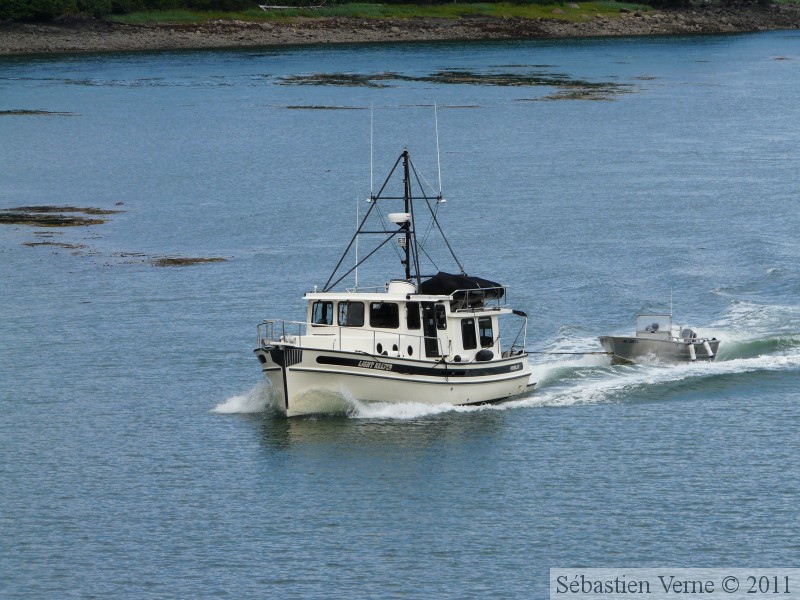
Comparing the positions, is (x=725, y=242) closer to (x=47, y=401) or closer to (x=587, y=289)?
(x=587, y=289)

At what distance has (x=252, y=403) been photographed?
145ft

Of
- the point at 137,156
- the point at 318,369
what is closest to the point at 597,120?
the point at 137,156

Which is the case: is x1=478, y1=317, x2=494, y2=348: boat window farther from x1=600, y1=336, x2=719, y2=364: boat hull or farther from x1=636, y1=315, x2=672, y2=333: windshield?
x1=636, y1=315, x2=672, y2=333: windshield

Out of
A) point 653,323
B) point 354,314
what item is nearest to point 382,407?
point 354,314

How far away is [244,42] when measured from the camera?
197125 mm

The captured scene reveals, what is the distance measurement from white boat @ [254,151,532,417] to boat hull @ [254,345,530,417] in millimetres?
29

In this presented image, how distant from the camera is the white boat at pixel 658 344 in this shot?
48656mm

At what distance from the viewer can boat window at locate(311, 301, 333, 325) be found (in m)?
43.5

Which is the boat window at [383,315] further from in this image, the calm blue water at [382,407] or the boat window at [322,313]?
the calm blue water at [382,407]

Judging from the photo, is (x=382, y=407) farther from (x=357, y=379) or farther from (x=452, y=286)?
(x=452, y=286)

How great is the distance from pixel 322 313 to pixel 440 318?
3.59 metres

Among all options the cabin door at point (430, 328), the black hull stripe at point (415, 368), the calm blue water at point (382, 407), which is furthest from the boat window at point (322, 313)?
the calm blue water at point (382, 407)

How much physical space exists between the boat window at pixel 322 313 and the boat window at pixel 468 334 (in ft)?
13.2

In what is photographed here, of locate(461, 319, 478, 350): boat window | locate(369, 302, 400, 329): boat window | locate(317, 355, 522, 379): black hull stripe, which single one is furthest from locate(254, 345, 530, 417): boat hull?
locate(369, 302, 400, 329): boat window
